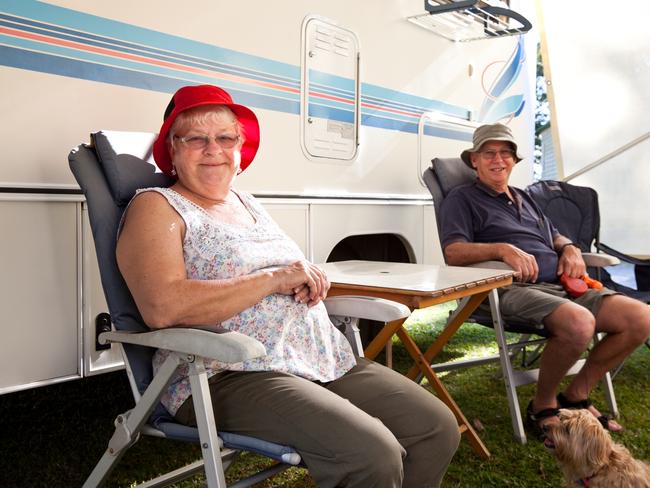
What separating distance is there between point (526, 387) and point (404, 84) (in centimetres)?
182

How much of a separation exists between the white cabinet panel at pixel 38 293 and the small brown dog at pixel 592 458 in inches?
65.2

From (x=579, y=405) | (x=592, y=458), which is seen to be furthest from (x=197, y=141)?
(x=579, y=405)

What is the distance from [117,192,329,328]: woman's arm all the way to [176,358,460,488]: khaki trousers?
0.20 m

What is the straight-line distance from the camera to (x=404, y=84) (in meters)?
3.63

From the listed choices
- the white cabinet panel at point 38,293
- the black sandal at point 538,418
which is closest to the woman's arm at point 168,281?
the white cabinet panel at point 38,293

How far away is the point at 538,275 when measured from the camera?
3.27 meters

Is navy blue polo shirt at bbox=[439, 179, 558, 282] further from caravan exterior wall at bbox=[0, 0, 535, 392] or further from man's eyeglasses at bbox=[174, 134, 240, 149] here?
man's eyeglasses at bbox=[174, 134, 240, 149]

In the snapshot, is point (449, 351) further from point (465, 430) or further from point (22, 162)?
point (22, 162)

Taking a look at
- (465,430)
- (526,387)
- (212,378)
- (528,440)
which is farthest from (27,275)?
(526,387)

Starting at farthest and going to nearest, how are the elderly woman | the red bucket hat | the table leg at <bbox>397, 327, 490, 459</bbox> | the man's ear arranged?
the man's ear
the table leg at <bbox>397, 327, 490, 459</bbox>
the red bucket hat
the elderly woman

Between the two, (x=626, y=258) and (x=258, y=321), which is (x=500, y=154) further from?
(x=258, y=321)

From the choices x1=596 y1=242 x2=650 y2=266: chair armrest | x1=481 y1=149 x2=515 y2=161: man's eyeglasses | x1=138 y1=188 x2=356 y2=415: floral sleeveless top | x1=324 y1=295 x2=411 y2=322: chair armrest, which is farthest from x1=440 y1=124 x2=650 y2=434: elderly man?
x1=138 y1=188 x2=356 y2=415: floral sleeveless top

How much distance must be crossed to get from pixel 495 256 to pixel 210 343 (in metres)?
1.92

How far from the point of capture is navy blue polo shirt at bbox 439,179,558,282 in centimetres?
330
